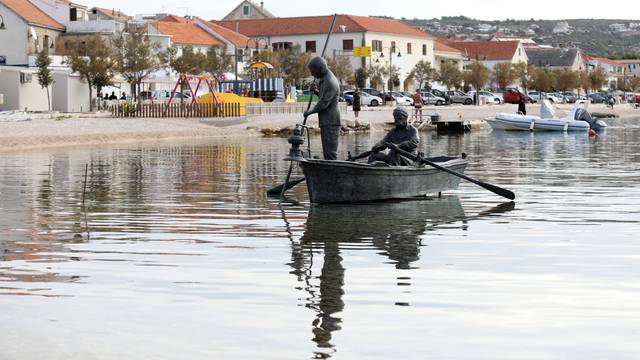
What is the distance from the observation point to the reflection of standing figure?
2086 cm

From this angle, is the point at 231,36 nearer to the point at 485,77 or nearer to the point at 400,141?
the point at 485,77

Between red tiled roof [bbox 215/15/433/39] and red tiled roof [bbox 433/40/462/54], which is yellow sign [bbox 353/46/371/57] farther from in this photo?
red tiled roof [bbox 433/40/462/54]

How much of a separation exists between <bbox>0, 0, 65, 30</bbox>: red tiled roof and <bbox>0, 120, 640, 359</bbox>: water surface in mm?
64550

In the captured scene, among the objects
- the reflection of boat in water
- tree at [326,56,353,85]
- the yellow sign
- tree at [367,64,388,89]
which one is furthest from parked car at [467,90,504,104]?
the reflection of boat in water

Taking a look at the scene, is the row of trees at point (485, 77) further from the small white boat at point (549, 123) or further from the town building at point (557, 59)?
the small white boat at point (549, 123)

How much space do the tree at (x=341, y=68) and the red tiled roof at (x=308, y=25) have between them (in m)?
14.7

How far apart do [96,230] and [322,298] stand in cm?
641

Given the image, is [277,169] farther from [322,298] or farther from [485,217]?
[322,298]

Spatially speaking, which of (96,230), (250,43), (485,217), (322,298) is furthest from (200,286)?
(250,43)

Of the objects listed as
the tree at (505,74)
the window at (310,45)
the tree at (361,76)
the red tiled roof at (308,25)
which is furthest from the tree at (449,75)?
the window at (310,45)

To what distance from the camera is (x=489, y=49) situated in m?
171

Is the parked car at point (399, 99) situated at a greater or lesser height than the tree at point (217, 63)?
lesser

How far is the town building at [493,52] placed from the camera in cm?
16725

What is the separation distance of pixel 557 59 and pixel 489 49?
25600 mm
